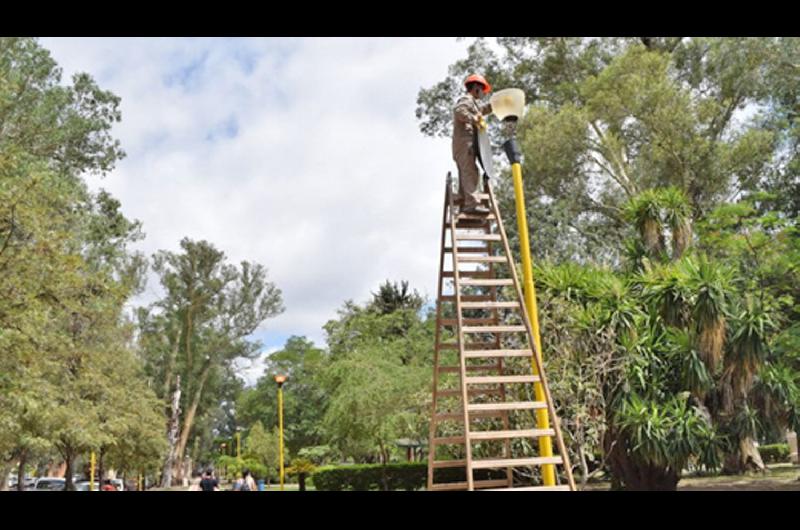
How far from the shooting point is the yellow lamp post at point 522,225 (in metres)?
5.18

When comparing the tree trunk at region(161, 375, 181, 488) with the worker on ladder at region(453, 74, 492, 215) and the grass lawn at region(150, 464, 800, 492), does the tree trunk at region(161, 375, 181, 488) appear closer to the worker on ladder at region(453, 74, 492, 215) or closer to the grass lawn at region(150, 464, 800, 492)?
the grass lawn at region(150, 464, 800, 492)

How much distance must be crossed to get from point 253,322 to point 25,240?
22.7 m

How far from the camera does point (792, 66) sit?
16.7 m

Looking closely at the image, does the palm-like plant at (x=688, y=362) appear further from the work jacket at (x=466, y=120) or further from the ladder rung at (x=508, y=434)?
the ladder rung at (x=508, y=434)

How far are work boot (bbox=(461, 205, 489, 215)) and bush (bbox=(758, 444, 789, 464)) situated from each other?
21.4 m

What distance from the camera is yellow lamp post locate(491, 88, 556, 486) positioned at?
204 inches

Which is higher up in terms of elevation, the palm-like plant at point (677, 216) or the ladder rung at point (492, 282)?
the palm-like plant at point (677, 216)

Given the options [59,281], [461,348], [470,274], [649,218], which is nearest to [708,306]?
[649,218]

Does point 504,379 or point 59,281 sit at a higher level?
point 59,281

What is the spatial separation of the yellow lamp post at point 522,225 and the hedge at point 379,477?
10793 millimetres

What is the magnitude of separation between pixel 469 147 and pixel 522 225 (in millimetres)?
846

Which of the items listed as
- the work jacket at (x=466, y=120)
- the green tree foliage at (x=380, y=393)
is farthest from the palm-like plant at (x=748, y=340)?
the work jacket at (x=466, y=120)

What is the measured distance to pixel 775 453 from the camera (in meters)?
23.0

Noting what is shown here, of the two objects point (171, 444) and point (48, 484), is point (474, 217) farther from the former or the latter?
point (171, 444)
